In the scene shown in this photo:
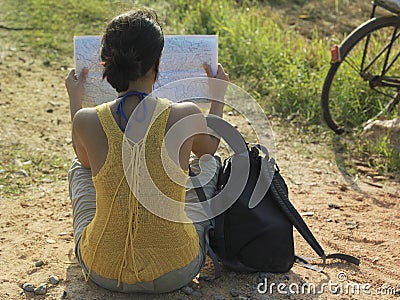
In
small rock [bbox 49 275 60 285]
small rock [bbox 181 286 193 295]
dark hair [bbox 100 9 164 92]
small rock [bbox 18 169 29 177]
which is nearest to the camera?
dark hair [bbox 100 9 164 92]

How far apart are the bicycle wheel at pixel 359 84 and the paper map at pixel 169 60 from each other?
76.9 inches

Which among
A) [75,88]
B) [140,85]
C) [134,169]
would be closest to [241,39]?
[75,88]

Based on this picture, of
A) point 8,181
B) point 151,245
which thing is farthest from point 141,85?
point 8,181

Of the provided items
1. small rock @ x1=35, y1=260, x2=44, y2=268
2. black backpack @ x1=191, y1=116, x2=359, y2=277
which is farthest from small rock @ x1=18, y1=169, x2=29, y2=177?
black backpack @ x1=191, y1=116, x2=359, y2=277

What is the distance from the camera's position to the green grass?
5.73 metres

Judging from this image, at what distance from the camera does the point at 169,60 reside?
11.6 feet

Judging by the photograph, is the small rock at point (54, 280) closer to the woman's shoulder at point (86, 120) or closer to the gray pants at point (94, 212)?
the gray pants at point (94, 212)

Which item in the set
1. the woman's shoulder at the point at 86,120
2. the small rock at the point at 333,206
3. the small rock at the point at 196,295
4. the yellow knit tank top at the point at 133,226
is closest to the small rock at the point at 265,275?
the small rock at the point at 196,295

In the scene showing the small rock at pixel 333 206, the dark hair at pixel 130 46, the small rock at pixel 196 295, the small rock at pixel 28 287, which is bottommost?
the small rock at pixel 333 206

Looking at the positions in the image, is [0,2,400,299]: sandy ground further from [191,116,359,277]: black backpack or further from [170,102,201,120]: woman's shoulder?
[170,102,201,120]: woman's shoulder

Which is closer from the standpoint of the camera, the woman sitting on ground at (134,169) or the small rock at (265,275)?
the woman sitting on ground at (134,169)

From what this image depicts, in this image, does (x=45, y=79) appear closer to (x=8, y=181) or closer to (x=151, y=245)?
(x=8, y=181)

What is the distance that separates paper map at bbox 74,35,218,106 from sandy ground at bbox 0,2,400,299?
2.80 feet

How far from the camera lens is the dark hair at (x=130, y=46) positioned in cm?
261
